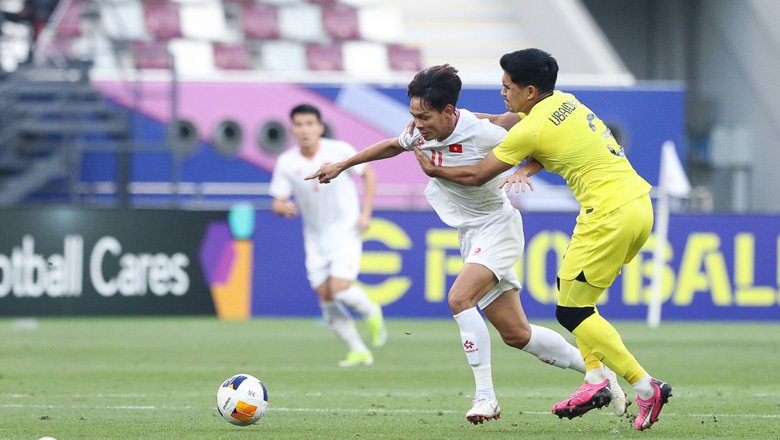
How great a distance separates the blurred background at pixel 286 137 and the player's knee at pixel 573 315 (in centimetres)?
1144

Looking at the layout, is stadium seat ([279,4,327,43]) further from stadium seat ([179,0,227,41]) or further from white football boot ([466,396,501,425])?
white football boot ([466,396,501,425])

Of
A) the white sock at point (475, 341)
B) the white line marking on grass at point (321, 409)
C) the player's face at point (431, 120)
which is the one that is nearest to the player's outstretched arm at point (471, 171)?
the player's face at point (431, 120)

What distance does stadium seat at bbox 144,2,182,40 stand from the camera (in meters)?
28.4

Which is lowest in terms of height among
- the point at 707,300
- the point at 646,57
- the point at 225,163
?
the point at 707,300

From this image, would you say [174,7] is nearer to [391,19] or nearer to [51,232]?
[391,19]

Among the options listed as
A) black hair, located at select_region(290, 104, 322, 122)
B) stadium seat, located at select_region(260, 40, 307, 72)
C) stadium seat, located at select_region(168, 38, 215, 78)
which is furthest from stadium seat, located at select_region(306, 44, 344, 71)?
black hair, located at select_region(290, 104, 322, 122)

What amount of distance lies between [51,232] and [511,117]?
11.5m

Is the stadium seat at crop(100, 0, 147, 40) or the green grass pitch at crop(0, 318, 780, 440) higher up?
the stadium seat at crop(100, 0, 147, 40)

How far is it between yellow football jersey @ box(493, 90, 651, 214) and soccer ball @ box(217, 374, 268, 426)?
183cm

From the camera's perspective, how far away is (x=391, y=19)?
30.0 metres

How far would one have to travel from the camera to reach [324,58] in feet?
94.6

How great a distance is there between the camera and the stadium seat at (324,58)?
94.4 feet

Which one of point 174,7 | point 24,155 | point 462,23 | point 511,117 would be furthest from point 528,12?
point 511,117

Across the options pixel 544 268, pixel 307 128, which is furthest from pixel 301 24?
pixel 307 128
